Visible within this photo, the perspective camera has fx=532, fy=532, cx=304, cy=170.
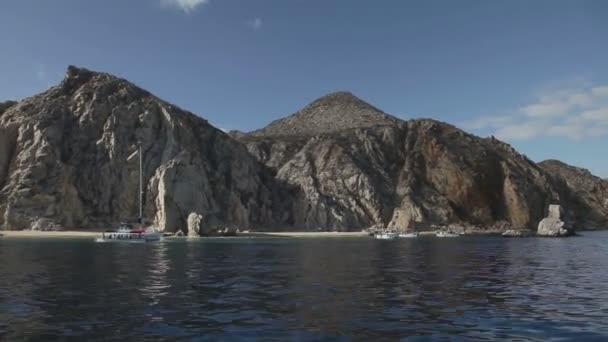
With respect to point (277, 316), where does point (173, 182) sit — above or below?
above

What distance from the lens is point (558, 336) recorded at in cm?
2152

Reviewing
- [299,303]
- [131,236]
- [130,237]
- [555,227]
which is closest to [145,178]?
[130,237]

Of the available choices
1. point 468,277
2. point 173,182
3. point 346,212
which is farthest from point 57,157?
point 468,277

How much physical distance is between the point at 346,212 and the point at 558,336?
535 feet

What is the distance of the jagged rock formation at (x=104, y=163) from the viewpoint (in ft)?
459

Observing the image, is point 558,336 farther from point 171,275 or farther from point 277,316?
point 171,275

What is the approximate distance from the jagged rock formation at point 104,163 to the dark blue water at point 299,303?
9543 cm

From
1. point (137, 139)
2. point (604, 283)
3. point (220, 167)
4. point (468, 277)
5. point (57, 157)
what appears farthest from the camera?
point (220, 167)

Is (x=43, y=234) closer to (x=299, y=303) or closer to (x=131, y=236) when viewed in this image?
(x=131, y=236)

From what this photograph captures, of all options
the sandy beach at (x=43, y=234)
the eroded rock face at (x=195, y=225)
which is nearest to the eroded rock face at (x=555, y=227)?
the eroded rock face at (x=195, y=225)

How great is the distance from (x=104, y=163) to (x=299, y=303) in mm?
133244

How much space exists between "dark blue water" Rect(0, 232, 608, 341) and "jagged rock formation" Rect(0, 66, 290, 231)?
95432mm

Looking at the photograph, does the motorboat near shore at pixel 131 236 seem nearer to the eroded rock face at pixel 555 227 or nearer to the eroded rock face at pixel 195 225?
the eroded rock face at pixel 195 225

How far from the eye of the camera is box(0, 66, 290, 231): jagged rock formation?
140m
